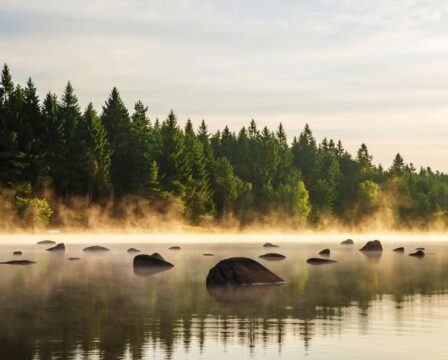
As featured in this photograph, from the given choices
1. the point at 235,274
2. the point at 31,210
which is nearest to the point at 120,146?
the point at 31,210

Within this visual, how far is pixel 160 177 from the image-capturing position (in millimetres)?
142000

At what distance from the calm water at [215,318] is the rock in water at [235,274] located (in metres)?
0.81

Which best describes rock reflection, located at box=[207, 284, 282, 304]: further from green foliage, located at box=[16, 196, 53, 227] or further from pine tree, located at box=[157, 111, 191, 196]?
pine tree, located at box=[157, 111, 191, 196]

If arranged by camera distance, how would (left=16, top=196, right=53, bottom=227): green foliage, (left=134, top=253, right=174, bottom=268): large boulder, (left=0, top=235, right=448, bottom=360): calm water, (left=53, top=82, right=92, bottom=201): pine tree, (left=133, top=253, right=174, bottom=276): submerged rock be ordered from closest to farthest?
(left=0, top=235, right=448, bottom=360): calm water
(left=133, top=253, right=174, bottom=276): submerged rock
(left=134, top=253, right=174, bottom=268): large boulder
(left=16, top=196, right=53, bottom=227): green foliage
(left=53, top=82, right=92, bottom=201): pine tree

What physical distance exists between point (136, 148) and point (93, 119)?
42.7ft

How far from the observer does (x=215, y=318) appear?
2525 cm

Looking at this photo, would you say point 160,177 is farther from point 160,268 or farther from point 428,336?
point 428,336

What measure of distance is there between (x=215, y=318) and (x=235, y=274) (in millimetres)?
11089

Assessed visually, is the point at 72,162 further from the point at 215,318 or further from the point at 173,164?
the point at 215,318

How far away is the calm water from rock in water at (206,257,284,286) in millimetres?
813

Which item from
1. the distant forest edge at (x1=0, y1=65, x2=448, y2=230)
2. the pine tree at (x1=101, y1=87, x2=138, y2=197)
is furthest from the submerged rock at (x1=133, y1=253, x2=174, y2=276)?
the pine tree at (x1=101, y1=87, x2=138, y2=197)

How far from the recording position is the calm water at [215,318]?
63.3ft

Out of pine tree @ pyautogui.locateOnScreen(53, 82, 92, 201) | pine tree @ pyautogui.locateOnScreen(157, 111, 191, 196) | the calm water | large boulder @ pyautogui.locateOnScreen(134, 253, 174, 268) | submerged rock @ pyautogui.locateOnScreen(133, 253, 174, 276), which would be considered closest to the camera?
the calm water

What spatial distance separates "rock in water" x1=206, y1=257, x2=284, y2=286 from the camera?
36250 mm
